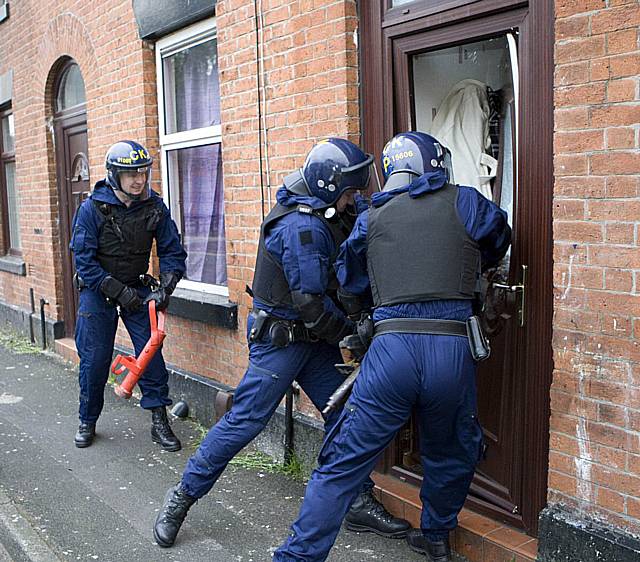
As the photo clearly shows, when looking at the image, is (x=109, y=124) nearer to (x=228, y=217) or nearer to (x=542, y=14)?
(x=228, y=217)

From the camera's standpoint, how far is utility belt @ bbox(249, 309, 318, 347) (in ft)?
13.4

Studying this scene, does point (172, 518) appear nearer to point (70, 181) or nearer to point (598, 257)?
point (598, 257)

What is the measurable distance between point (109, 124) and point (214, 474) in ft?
14.2

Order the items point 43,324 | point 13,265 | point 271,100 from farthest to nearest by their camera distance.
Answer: point 13,265, point 43,324, point 271,100

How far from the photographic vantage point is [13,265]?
10305 millimetres

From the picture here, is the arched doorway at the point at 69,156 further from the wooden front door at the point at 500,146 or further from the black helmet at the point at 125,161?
the wooden front door at the point at 500,146

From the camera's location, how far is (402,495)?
4.35 m

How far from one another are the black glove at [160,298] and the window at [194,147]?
706mm

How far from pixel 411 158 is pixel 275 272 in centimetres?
100

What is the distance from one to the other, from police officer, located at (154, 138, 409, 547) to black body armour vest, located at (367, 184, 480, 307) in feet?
1.63

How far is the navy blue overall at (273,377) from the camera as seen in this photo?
3832 millimetres

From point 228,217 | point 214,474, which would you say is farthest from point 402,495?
point 228,217

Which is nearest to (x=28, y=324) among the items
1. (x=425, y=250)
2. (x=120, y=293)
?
(x=120, y=293)

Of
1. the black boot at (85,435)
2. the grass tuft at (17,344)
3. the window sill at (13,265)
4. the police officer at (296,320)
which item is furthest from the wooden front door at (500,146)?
the window sill at (13,265)
